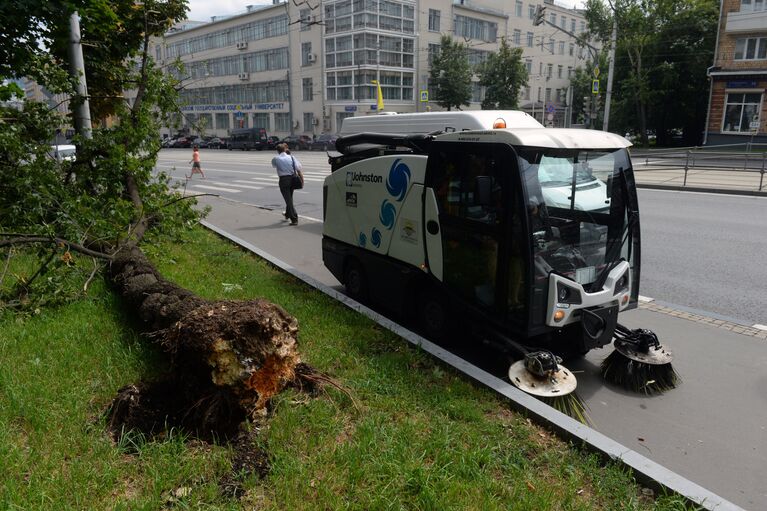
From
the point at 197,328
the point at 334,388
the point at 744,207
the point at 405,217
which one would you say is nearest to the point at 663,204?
the point at 744,207

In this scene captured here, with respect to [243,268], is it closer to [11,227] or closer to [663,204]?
[11,227]

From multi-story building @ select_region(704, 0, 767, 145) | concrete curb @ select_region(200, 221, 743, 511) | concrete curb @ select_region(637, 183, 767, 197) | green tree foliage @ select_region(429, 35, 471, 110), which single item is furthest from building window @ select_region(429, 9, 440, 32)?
concrete curb @ select_region(200, 221, 743, 511)

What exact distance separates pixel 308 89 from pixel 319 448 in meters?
62.6

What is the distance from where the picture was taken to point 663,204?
14.8 metres

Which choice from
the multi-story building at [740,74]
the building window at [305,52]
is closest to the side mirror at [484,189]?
the multi-story building at [740,74]

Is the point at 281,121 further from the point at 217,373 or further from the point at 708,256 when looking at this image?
the point at 217,373

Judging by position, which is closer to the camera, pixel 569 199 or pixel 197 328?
pixel 197 328

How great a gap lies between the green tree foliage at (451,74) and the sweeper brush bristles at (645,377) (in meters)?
52.5

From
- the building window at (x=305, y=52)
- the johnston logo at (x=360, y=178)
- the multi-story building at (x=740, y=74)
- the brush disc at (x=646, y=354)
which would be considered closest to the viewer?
the brush disc at (x=646, y=354)

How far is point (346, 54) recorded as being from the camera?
56.4 meters

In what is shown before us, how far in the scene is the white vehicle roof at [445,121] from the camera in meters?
9.63

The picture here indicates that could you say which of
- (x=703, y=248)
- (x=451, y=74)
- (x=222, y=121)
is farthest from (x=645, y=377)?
(x=222, y=121)

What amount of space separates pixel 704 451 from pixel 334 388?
278 centimetres

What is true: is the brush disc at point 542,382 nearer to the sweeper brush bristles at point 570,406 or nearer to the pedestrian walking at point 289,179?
the sweeper brush bristles at point 570,406
